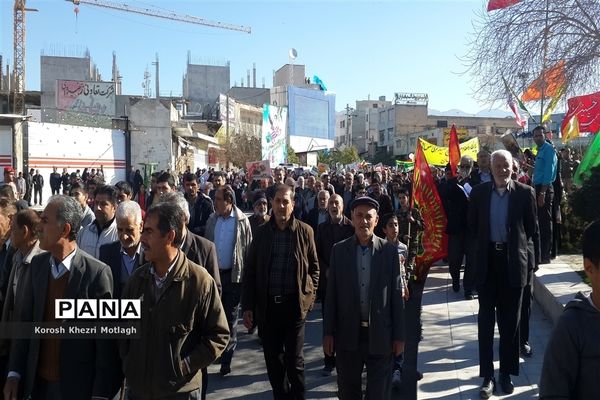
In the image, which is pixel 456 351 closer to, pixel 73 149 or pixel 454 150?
pixel 454 150

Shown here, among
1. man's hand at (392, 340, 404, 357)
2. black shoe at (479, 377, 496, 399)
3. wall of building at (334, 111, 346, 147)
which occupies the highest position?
wall of building at (334, 111, 346, 147)

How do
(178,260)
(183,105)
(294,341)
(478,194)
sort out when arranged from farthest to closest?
(183,105) → (478,194) → (294,341) → (178,260)

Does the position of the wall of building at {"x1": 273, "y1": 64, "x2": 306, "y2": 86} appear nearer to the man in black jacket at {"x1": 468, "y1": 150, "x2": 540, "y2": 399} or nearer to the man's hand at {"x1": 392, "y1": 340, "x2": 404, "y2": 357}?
the man in black jacket at {"x1": 468, "y1": 150, "x2": 540, "y2": 399}

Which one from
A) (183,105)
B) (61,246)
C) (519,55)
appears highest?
(183,105)

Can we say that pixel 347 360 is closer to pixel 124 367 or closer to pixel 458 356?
pixel 124 367

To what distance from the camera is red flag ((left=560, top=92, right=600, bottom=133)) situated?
13688 millimetres

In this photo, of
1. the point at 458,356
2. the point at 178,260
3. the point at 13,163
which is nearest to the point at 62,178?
the point at 13,163

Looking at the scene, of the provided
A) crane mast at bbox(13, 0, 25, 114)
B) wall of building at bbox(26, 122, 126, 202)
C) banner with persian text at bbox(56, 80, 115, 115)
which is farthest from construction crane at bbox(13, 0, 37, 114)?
wall of building at bbox(26, 122, 126, 202)

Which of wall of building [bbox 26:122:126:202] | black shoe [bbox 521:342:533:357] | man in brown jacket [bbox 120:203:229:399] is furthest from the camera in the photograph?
wall of building [bbox 26:122:126:202]

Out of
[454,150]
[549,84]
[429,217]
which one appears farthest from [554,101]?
[429,217]

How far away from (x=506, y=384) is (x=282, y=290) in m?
2.19

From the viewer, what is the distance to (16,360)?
3.57 m

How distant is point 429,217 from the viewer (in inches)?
234

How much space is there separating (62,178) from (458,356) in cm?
2748
